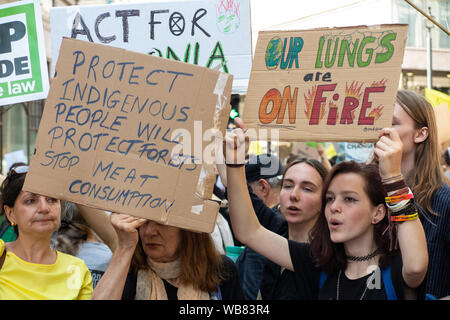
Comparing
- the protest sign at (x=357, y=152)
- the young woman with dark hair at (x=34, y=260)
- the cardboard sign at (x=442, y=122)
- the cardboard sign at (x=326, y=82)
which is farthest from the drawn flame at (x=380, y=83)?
the protest sign at (x=357, y=152)

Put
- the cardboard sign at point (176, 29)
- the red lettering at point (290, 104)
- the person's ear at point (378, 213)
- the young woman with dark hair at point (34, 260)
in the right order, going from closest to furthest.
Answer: the young woman with dark hair at point (34, 260)
the person's ear at point (378, 213)
the red lettering at point (290, 104)
the cardboard sign at point (176, 29)

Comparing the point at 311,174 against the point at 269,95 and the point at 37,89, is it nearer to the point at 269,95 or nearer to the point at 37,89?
the point at 269,95

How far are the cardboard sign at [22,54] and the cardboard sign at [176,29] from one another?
16cm

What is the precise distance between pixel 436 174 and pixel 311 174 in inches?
32.7

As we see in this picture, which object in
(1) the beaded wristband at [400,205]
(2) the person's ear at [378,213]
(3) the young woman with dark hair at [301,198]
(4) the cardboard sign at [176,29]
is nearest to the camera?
(1) the beaded wristband at [400,205]

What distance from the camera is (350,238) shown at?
2.43m

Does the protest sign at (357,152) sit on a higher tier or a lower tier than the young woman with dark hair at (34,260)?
lower

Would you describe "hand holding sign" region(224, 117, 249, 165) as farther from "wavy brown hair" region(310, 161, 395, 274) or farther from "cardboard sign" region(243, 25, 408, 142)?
"wavy brown hair" region(310, 161, 395, 274)

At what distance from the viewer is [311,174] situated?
3.34 m

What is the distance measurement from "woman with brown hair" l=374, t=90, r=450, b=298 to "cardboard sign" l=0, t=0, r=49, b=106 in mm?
2107

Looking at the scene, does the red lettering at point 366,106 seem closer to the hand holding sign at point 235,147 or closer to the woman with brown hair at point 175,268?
the hand holding sign at point 235,147

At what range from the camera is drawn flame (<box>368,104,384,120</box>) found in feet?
8.33

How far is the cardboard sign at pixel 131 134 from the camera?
2.29 meters
